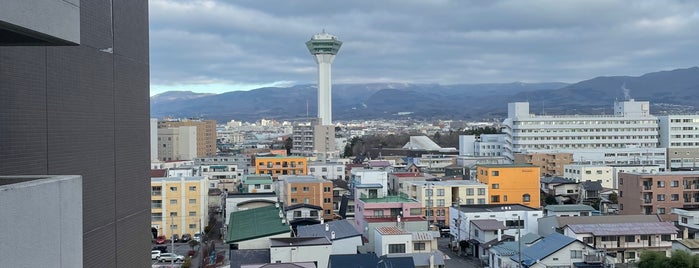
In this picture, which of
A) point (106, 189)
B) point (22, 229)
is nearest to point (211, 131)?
point (106, 189)

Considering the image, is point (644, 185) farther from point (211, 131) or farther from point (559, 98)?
point (559, 98)

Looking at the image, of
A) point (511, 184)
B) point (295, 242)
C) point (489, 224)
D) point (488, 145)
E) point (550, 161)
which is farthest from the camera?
point (488, 145)

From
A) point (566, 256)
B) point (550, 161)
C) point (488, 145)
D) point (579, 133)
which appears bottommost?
point (566, 256)

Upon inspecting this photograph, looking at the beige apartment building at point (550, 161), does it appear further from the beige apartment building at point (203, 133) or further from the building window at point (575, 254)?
the beige apartment building at point (203, 133)

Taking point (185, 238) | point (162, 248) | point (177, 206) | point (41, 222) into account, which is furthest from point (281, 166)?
point (41, 222)

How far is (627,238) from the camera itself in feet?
40.9

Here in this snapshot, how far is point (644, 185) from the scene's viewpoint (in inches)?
678

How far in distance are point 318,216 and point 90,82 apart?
13738 millimetres

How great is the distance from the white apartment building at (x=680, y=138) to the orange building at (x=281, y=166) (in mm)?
18237

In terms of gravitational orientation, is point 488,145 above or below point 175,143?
below

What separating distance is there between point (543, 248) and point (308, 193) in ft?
30.9

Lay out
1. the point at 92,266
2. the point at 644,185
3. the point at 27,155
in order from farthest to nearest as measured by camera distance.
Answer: the point at 644,185
the point at 92,266
the point at 27,155

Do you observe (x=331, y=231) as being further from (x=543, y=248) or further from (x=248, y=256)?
(x=543, y=248)

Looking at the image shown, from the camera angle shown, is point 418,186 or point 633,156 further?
point 633,156
